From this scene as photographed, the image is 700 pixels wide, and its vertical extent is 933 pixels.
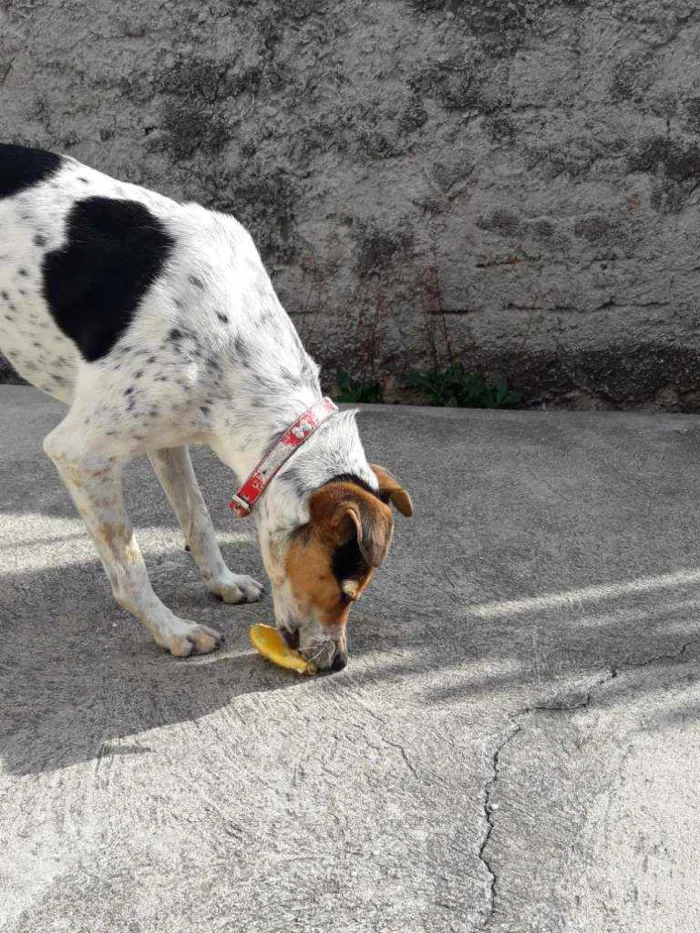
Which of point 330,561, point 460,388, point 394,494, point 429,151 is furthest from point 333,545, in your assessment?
point 429,151

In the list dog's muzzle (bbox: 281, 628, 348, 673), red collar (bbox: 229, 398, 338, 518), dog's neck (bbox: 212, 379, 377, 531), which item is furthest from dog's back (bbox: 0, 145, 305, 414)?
dog's muzzle (bbox: 281, 628, 348, 673)

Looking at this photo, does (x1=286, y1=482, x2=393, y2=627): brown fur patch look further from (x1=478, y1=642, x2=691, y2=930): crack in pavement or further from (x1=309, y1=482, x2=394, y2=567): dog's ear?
(x1=478, y1=642, x2=691, y2=930): crack in pavement

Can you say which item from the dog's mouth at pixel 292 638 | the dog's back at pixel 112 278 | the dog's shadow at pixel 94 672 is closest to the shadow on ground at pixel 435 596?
the dog's shadow at pixel 94 672

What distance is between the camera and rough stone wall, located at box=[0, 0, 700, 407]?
5121 mm

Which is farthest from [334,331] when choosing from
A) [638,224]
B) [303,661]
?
[303,661]

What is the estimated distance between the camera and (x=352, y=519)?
8.92ft

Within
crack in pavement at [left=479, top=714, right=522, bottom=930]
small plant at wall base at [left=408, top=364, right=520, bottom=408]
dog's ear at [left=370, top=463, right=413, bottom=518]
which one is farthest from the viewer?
small plant at wall base at [left=408, top=364, right=520, bottom=408]

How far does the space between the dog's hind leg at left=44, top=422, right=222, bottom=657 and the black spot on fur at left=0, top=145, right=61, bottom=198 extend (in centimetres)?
80

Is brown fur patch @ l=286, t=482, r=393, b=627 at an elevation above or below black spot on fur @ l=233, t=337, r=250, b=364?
below

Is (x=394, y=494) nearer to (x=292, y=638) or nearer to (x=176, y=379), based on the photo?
(x=292, y=638)

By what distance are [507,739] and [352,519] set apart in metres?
0.76

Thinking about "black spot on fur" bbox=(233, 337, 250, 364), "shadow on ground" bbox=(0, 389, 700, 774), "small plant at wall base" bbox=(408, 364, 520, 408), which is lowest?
"small plant at wall base" bbox=(408, 364, 520, 408)

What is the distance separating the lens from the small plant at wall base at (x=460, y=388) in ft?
18.2

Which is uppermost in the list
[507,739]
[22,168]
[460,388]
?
[22,168]
